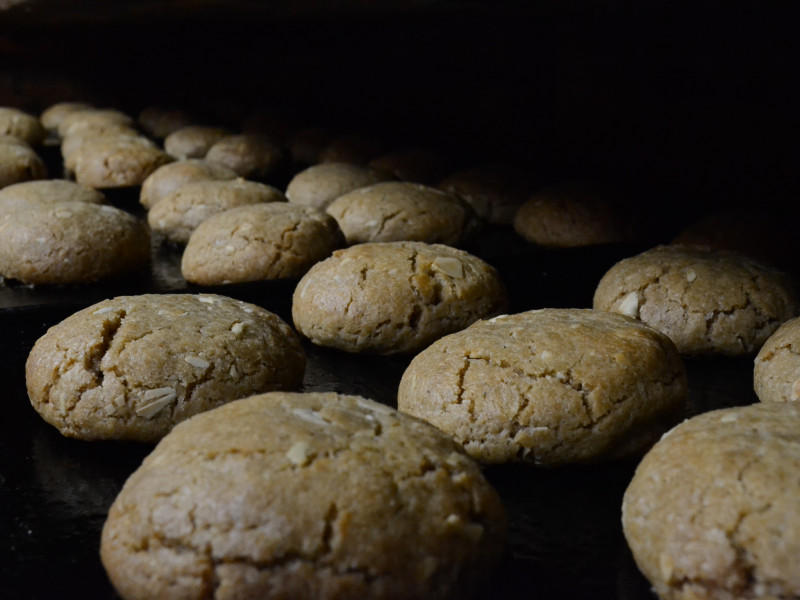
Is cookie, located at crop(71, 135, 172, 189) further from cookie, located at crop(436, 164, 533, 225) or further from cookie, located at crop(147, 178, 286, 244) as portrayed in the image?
cookie, located at crop(436, 164, 533, 225)

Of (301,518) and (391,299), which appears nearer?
(301,518)

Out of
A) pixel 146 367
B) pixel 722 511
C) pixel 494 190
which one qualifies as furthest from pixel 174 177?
pixel 722 511

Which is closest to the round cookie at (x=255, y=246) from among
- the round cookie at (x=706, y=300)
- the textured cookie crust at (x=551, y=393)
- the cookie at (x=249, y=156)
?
the round cookie at (x=706, y=300)

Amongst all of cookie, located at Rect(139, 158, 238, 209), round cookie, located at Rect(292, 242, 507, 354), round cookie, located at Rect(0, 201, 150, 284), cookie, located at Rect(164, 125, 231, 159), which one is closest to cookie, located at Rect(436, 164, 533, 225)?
cookie, located at Rect(139, 158, 238, 209)

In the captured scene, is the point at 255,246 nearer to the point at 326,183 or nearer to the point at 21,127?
the point at 326,183

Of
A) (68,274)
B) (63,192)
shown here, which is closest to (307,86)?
(63,192)
